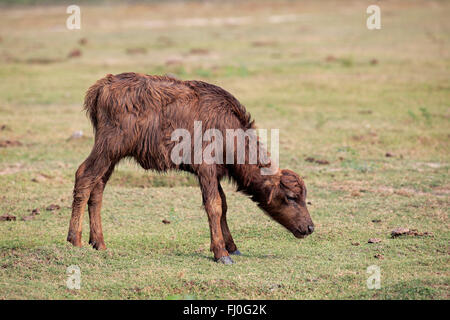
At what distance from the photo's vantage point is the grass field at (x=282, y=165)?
6.13m

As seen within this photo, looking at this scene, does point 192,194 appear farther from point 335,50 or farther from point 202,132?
point 335,50

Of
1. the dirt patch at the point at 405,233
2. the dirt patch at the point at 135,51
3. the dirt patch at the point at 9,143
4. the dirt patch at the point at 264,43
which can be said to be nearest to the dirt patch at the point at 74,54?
the dirt patch at the point at 135,51

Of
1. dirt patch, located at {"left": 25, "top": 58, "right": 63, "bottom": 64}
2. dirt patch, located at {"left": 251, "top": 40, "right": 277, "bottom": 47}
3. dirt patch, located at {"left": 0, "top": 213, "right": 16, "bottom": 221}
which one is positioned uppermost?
dirt patch, located at {"left": 251, "top": 40, "right": 277, "bottom": 47}

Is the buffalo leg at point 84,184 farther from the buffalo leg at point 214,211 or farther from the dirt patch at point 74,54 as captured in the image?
the dirt patch at point 74,54

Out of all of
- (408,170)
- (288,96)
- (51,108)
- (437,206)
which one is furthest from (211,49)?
(437,206)

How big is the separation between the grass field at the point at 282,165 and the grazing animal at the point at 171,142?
479mm

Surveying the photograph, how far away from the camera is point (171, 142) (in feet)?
22.0

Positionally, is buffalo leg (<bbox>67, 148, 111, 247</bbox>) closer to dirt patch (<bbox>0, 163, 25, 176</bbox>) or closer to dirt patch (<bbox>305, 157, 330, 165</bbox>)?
dirt patch (<bbox>0, 163, 25, 176</bbox>)

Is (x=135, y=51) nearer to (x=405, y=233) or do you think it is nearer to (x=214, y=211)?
(x=405, y=233)

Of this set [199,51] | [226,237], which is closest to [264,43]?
[199,51]

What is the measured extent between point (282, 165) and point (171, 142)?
419cm

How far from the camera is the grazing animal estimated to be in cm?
670

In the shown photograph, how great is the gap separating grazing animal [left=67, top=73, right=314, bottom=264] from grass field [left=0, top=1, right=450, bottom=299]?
48 cm

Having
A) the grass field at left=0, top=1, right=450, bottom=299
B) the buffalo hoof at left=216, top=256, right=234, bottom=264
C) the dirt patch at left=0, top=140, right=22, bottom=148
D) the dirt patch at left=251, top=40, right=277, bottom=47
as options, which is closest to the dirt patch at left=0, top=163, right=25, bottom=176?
the grass field at left=0, top=1, right=450, bottom=299
